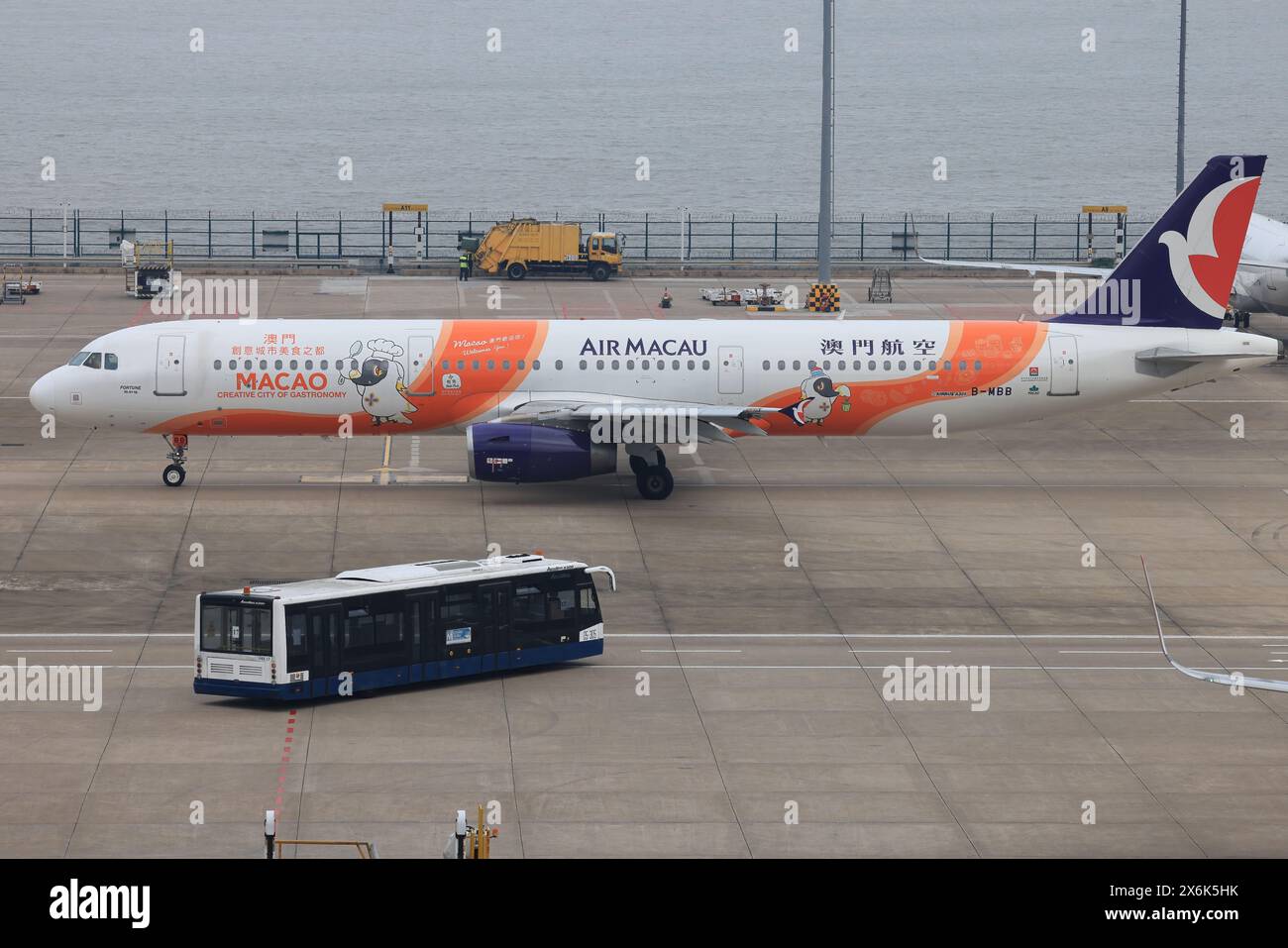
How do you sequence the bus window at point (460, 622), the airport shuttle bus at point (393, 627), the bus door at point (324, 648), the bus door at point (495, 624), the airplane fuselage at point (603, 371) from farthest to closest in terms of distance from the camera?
the airplane fuselage at point (603, 371)
the bus door at point (495, 624)
the bus window at point (460, 622)
the bus door at point (324, 648)
the airport shuttle bus at point (393, 627)

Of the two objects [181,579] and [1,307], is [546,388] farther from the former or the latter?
[1,307]

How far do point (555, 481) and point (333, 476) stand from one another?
303 inches

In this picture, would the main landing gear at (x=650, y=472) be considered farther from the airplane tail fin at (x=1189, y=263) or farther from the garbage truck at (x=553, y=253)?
the garbage truck at (x=553, y=253)

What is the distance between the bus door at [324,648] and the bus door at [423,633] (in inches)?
61.0

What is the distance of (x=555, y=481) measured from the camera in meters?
54.9

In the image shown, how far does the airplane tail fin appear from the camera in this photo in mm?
58000

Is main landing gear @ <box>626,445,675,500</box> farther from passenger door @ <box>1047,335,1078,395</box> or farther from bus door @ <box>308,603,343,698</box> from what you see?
bus door @ <box>308,603,343,698</box>

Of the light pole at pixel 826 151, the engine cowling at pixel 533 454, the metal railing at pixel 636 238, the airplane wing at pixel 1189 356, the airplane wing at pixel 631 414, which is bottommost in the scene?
the engine cowling at pixel 533 454

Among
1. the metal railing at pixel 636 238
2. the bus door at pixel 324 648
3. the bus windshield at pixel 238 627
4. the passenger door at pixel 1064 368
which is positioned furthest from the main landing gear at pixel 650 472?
the metal railing at pixel 636 238

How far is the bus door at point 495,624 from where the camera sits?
39062 millimetres

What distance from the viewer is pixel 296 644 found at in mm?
36875

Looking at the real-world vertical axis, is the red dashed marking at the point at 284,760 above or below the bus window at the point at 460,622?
below

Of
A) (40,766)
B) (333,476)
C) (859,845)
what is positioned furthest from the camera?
(333,476)
